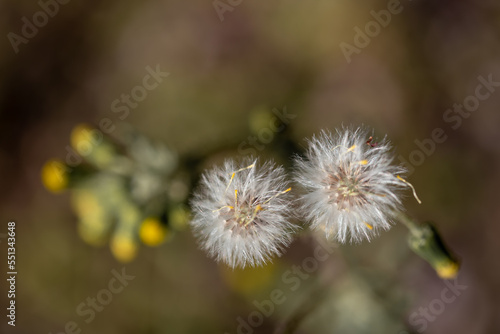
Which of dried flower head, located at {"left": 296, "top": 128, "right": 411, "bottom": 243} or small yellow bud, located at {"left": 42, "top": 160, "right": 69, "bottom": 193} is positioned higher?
small yellow bud, located at {"left": 42, "top": 160, "right": 69, "bottom": 193}

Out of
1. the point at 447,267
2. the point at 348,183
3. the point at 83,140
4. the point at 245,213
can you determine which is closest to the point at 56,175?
the point at 83,140

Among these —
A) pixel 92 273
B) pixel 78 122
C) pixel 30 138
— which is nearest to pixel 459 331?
pixel 92 273

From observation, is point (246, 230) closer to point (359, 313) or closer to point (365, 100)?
point (359, 313)

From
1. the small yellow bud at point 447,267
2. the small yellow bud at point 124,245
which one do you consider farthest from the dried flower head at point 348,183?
the small yellow bud at point 124,245

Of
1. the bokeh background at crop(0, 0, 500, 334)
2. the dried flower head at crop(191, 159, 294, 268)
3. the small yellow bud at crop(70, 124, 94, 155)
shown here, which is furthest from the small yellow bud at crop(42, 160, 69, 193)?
the bokeh background at crop(0, 0, 500, 334)

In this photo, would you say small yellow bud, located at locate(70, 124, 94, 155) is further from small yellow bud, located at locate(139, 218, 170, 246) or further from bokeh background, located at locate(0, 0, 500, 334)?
bokeh background, located at locate(0, 0, 500, 334)

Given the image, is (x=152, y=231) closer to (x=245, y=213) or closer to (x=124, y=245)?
(x=124, y=245)

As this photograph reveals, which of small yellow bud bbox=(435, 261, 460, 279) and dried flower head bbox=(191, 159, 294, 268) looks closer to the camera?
dried flower head bbox=(191, 159, 294, 268)
